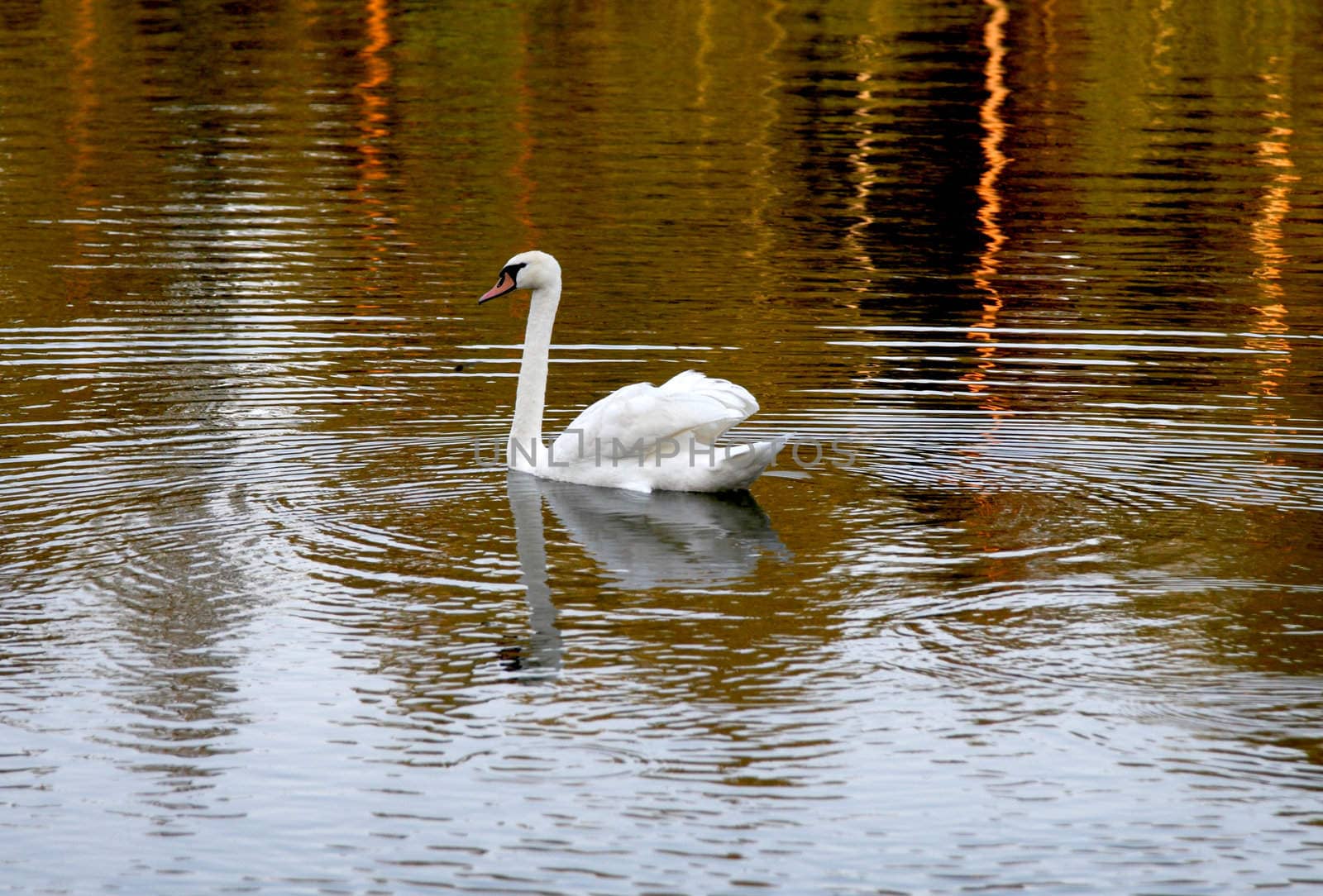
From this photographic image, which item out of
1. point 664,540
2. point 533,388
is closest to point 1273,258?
point 533,388

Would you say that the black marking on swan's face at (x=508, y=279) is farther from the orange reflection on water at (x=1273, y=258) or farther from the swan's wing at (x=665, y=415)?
the orange reflection on water at (x=1273, y=258)

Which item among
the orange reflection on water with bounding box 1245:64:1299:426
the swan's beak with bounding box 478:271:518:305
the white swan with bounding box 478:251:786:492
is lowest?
the orange reflection on water with bounding box 1245:64:1299:426

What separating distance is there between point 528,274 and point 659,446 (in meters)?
1.82

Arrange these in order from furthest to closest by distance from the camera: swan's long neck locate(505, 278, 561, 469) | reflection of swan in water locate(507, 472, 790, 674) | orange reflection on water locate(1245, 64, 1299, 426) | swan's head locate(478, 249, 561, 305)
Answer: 1. orange reflection on water locate(1245, 64, 1299, 426)
2. swan's head locate(478, 249, 561, 305)
3. swan's long neck locate(505, 278, 561, 469)
4. reflection of swan in water locate(507, 472, 790, 674)

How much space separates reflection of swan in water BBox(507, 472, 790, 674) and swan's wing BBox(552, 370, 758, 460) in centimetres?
32

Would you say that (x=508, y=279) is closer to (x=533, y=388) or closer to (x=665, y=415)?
(x=533, y=388)

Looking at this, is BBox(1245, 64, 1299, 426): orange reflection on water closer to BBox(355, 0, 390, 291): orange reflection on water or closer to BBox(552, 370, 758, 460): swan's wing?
BBox(552, 370, 758, 460): swan's wing

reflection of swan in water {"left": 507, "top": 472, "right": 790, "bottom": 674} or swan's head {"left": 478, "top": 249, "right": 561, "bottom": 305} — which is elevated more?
swan's head {"left": 478, "top": 249, "right": 561, "bottom": 305}

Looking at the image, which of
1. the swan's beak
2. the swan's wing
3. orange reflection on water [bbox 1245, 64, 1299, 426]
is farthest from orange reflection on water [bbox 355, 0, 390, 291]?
orange reflection on water [bbox 1245, 64, 1299, 426]

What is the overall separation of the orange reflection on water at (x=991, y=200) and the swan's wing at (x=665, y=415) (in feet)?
9.15

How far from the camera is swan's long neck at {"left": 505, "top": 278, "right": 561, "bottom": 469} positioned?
11.9 meters

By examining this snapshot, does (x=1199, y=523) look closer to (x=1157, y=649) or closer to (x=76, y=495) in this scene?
(x=1157, y=649)

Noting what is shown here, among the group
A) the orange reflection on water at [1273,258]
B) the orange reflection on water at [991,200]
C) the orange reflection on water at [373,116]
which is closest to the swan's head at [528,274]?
the orange reflection on water at [991,200]

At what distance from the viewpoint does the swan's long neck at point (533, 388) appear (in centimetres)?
1186
